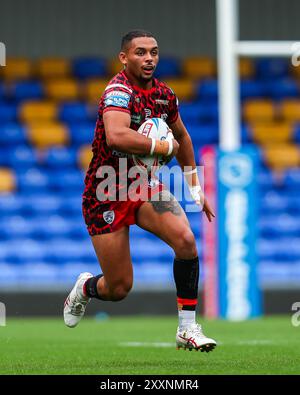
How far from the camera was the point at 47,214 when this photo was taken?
52.1 ft

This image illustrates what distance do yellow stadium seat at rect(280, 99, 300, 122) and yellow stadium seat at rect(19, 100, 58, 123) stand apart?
3.70 metres

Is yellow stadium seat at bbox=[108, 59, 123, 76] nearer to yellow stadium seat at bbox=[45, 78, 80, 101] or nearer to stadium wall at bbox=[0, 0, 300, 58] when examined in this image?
stadium wall at bbox=[0, 0, 300, 58]

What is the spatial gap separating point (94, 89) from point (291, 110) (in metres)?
3.22

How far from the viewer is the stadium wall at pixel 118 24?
18.2 metres

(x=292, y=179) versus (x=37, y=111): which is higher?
(x=37, y=111)

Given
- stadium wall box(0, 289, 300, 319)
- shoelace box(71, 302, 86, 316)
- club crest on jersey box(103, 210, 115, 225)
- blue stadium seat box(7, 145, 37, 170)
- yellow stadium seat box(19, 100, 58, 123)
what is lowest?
shoelace box(71, 302, 86, 316)

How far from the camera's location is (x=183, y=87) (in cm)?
1772

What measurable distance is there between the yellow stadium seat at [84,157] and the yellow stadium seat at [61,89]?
109 centimetres

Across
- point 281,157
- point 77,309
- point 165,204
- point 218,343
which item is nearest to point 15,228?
point 281,157

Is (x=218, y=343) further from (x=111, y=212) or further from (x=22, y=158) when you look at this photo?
(x=22, y=158)

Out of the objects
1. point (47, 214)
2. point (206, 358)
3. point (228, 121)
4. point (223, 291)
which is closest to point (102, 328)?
point (223, 291)

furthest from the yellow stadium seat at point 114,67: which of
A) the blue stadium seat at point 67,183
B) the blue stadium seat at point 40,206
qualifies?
the blue stadium seat at point 40,206

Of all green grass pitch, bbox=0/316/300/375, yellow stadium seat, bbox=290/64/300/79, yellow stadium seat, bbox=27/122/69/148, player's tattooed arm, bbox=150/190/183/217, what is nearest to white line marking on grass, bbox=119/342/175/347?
green grass pitch, bbox=0/316/300/375

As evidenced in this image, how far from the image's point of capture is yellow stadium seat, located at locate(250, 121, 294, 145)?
1741 centimetres
